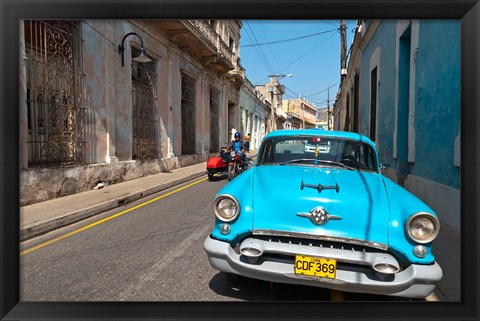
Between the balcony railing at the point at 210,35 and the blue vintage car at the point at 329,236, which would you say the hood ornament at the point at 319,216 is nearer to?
the blue vintage car at the point at 329,236

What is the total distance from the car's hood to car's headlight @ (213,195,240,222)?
18 centimetres

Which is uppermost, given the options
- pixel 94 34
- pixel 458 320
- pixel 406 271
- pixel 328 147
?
pixel 94 34

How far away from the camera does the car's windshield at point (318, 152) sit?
3903mm

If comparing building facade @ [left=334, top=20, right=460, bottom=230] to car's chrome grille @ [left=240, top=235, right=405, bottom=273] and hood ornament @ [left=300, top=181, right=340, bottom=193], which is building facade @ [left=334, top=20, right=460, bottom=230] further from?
car's chrome grille @ [left=240, top=235, right=405, bottom=273]

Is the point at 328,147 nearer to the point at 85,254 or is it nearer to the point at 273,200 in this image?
the point at 273,200

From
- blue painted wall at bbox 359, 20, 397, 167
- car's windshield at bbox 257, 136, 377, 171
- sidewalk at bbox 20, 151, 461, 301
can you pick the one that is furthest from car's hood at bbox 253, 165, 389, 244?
blue painted wall at bbox 359, 20, 397, 167

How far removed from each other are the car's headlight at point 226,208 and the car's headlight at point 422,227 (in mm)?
1425

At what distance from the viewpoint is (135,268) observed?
11.9 ft

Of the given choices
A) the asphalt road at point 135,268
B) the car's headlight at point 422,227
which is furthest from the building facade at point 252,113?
the car's headlight at point 422,227

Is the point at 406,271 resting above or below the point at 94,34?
below

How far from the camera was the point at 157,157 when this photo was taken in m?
13.0
